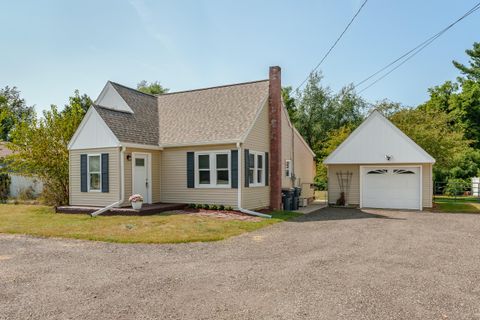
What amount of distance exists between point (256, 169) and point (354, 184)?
6.36 m

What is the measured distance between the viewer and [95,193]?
50.1 feet

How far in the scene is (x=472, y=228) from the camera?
11.6 meters

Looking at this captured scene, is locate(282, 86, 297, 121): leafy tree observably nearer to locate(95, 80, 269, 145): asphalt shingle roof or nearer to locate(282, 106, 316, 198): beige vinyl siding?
locate(282, 106, 316, 198): beige vinyl siding

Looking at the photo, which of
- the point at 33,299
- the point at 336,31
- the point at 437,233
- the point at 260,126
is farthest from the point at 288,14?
the point at 33,299

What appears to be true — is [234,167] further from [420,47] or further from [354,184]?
[420,47]

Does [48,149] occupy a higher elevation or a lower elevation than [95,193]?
→ higher

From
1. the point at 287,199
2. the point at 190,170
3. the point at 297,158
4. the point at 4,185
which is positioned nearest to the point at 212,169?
the point at 190,170

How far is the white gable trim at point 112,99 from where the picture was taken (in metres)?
17.6

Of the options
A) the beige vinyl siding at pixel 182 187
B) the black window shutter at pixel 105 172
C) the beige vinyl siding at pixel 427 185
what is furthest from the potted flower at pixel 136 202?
the beige vinyl siding at pixel 427 185

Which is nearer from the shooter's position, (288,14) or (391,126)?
(288,14)

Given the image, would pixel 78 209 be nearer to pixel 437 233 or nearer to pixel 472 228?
pixel 437 233

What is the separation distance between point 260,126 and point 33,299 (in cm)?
1229

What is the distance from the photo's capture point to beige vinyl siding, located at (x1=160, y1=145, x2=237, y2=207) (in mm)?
14969

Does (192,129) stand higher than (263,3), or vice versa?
(263,3)
